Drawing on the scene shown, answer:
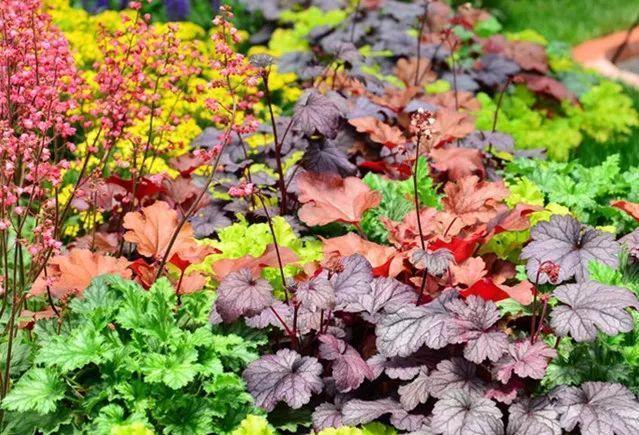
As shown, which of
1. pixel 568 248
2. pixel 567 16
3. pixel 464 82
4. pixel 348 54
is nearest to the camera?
pixel 568 248

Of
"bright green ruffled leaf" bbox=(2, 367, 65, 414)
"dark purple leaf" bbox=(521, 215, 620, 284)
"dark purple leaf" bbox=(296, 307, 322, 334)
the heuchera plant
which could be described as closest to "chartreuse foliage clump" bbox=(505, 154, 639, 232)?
the heuchera plant

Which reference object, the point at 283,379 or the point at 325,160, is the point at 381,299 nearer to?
the point at 283,379

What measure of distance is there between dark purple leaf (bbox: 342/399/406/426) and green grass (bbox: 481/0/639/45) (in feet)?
17.1

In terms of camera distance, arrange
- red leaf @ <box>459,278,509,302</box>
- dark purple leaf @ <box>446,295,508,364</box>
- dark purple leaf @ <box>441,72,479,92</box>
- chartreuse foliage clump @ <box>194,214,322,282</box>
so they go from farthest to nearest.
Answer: dark purple leaf @ <box>441,72,479,92</box> < chartreuse foliage clump @ <box>194,214,322,282</box> < red leaf @ <box>459,278,509,302</box> < dark purple leaf @ <box>446,295,508,364</box>

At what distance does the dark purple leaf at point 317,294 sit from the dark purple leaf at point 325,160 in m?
0.89

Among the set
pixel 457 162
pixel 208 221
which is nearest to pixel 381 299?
pixel 208 221

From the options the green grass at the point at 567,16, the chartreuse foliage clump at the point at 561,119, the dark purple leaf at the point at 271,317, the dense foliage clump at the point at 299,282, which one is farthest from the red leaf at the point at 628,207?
the green grass at the point at 567,16

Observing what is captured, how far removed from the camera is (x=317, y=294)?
250 centimetres

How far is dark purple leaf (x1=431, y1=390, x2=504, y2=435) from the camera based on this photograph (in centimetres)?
228

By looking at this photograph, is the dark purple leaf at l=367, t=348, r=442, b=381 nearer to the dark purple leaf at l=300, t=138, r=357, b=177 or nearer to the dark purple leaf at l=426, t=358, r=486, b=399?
the dark purple leaf at l=426, t=358, r=486, b=399

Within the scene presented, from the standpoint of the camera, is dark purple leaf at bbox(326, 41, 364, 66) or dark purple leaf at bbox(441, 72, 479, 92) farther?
dark purple leaf at bbox(441, 72, 479, 92)

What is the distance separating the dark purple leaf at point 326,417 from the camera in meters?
2.52

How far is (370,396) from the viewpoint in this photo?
2.70 m

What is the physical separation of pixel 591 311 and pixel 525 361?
0.70ft
